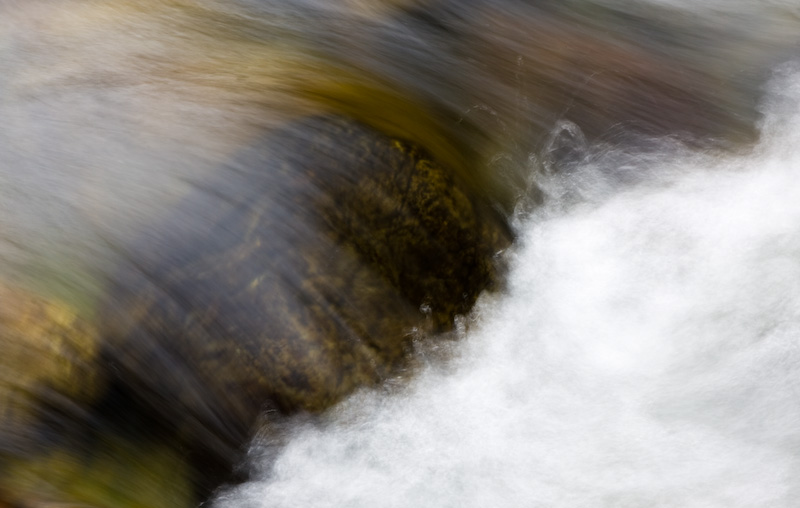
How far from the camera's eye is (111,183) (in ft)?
12.5

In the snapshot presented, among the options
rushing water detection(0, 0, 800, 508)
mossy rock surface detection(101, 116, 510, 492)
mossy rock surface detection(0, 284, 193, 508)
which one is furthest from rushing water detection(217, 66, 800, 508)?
mossy rock surface detection(0, 284, 193, 508)

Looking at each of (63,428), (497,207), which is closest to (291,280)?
(63,428)

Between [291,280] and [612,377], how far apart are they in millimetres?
1673

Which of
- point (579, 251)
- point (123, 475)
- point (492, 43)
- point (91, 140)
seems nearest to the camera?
point (123, 475)

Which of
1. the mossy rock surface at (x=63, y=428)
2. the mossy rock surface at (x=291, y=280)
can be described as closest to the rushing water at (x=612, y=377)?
the mossy rock surface at (x=291, y=280)

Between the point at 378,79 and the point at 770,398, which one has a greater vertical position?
the point at 378,79

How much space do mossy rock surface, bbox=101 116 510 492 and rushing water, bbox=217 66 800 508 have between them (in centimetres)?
21

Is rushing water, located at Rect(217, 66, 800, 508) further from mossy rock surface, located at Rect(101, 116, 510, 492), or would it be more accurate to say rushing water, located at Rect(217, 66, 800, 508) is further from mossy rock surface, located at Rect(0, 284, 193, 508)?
mossy rock surface, located at Rect(0, 284, 193, 508)

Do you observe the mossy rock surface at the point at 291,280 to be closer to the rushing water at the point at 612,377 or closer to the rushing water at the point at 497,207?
the rushing water at the point at 497,207

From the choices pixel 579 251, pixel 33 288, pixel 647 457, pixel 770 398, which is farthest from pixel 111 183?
pixel 770 398

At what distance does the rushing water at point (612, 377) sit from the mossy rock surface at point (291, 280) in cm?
21

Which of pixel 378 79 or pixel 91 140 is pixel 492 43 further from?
pixel 91 140

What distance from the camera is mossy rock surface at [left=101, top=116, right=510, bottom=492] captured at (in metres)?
3.40

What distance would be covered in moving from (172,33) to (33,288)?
1940 millimetres
